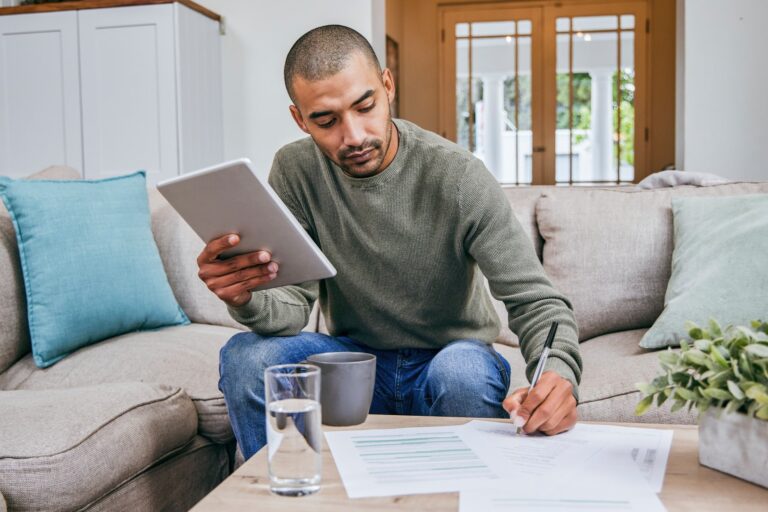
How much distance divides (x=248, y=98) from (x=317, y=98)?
3528 mm

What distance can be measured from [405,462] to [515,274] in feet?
1.64

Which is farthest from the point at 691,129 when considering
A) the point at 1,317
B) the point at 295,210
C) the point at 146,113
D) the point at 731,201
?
the point at 1,317

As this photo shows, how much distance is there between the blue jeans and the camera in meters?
1.38

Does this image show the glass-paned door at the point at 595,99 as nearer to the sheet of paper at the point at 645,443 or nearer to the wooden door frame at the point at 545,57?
the wooden door frame at the point at 545,57

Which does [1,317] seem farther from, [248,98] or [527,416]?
[248,98]

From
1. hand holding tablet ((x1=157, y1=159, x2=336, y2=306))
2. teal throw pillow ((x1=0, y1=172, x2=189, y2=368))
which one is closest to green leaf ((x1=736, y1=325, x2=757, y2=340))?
hand holding tablet ((x1=157, y1=159, x2=336, y2=306))

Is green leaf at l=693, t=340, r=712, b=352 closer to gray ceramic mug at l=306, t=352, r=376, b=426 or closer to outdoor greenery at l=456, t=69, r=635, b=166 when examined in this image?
gray ceramic mug at l=306, t=352, r=376, b=426

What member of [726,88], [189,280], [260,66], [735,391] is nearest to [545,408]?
[735,391]

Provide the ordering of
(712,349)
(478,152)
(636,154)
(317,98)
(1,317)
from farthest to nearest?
(478,152) → (636,154) → (1,317) → (317,98) → (712,349)

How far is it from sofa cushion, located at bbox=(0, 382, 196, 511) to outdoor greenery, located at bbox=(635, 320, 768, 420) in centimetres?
84

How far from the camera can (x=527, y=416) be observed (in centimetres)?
109

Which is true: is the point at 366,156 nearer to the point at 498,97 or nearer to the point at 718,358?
the point at 718,358

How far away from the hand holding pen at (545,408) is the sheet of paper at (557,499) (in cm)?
19

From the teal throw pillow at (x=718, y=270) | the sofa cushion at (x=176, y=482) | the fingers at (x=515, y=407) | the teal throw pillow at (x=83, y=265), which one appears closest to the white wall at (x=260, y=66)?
the teal throw pillow at (x=83, y=265)
